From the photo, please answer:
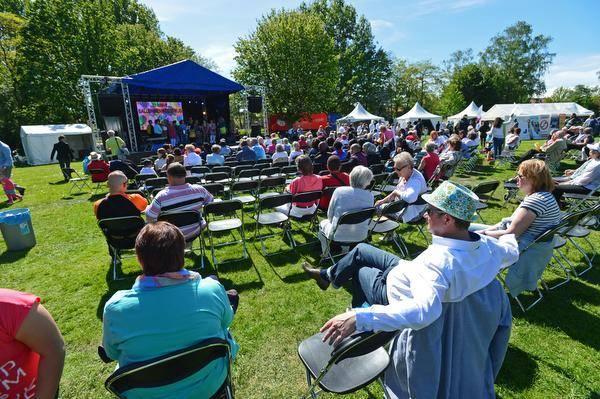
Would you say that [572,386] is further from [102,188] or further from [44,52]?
[44,52]

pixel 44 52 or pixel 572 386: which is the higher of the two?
pixel 44 52

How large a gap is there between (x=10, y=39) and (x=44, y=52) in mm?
10715

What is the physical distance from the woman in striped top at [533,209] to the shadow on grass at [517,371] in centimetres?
102

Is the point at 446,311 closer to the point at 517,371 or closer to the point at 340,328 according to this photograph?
the point at 340,328

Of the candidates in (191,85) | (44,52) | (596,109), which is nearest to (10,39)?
(44,52)

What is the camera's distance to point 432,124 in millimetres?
29172

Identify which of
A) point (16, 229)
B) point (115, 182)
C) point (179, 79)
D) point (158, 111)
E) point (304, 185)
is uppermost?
point (179, 79)

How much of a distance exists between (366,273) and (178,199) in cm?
286

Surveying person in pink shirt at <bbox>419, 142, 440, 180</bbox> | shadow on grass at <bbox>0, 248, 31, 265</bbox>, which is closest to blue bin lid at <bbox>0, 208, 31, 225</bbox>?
→ shadow on grass at <bbox>0, 248, 31, 265</bbox>

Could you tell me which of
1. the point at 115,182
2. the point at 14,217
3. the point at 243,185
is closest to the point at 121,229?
the point at 115,182

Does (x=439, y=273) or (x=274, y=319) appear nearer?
(x=439, y=273)

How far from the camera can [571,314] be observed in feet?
10.7

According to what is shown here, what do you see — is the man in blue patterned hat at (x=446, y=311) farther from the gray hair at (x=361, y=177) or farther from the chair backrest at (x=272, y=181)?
the chair backrest at (x=272, y=181)

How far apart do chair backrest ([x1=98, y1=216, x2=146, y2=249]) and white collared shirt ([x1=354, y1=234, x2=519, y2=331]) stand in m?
3.45
